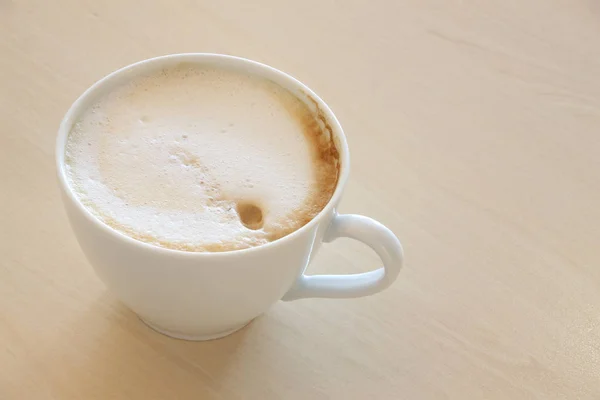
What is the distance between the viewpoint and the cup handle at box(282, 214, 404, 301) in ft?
1.48

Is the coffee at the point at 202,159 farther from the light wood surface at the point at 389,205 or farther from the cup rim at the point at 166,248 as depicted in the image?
the light wood surface at the point at 389,205

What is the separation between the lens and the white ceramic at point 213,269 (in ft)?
1.28

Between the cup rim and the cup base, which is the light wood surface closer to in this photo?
the cup base

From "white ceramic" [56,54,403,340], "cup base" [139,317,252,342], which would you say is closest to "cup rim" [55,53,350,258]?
"white ceramic" [56,54,403,340]

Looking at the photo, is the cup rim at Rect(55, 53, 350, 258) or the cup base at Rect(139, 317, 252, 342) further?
the cup base at Rect(139, 317, 252, 342)

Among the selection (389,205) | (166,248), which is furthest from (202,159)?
(389,205)

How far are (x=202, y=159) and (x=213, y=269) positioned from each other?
0.31ft

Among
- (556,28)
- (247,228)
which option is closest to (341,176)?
(247,228)

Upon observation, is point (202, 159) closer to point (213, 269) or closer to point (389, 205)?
point (213, 269)

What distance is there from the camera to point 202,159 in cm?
45

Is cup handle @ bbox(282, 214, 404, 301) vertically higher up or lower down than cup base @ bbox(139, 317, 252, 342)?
higher up

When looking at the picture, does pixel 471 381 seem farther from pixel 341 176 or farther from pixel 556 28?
pixel 556 28

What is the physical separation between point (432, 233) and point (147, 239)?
29cm

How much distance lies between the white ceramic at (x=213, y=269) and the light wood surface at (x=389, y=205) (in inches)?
1.9
